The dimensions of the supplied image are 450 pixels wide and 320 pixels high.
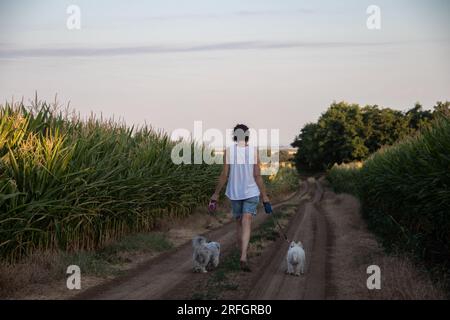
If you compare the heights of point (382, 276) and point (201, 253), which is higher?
point (201, 253)

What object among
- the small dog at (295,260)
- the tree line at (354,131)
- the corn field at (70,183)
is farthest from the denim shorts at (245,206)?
the tree line at (354,131)

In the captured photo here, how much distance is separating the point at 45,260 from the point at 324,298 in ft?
15.1

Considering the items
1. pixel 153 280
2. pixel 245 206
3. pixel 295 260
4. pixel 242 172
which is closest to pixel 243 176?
pixel 242 172

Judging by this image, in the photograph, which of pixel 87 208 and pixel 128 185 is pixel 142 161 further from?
pixel 87 208

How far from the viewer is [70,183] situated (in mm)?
10258

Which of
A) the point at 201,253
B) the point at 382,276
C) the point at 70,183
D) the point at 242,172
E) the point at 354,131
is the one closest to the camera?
the point at 382,276

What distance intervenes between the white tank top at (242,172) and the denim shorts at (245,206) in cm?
9

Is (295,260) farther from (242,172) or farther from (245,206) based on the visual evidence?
(242,172)

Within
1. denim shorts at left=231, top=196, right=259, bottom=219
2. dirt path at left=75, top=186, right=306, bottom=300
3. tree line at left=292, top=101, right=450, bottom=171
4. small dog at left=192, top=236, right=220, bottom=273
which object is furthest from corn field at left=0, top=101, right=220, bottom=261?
tree line at left=292, top=101, right=450, bottom=171

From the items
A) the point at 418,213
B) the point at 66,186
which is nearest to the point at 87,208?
the point at 66,186

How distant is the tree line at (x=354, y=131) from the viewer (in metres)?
77.0

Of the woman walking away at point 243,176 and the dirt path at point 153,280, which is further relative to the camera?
the woman walking away at point 243,176

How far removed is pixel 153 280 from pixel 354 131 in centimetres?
7370

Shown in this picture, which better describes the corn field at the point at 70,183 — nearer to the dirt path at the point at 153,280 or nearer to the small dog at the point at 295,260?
the dirt path at the point at 153,280
